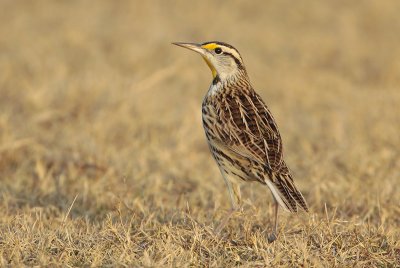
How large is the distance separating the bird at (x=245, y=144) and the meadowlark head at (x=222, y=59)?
8cm

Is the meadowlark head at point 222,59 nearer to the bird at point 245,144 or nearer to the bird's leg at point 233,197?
the bird at point 245,144

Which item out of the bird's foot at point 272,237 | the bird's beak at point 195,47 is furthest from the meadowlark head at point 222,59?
the bird's foot at point 272,237

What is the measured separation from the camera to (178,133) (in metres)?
8.55

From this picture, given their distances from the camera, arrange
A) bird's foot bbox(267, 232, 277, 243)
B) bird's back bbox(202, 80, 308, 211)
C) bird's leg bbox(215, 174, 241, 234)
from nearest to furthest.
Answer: bird's foot bbox(267, 232, 277, 243), bird's back bbox(202, 80, 308, 211), bird's leg bbox(215, 174, 241, 234)

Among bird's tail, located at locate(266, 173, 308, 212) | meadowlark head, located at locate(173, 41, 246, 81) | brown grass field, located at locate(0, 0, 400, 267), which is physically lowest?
brown grass field, located at locate(0, 0, 400, 267)

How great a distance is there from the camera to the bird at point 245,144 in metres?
4.96

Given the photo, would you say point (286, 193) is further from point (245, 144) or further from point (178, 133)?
point (178, 133)

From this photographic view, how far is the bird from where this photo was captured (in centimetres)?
496

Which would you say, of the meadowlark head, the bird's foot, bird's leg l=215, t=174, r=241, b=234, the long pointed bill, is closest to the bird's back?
bird's leg l=215, t=174, r=241, b=234

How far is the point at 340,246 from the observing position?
4.67 meters

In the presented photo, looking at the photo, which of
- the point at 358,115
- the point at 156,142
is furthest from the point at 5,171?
the point at 358,115

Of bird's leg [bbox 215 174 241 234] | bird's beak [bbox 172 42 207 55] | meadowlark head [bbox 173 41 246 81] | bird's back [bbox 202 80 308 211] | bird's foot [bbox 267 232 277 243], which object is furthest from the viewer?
bird's beak [bbox 172 42 207 55]

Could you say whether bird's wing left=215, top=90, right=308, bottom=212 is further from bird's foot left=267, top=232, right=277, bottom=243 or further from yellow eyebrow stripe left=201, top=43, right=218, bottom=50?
yellow eyebrow stripe left=201, top=43, right=218, bottom=50

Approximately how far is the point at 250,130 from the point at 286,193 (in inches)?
22.1
